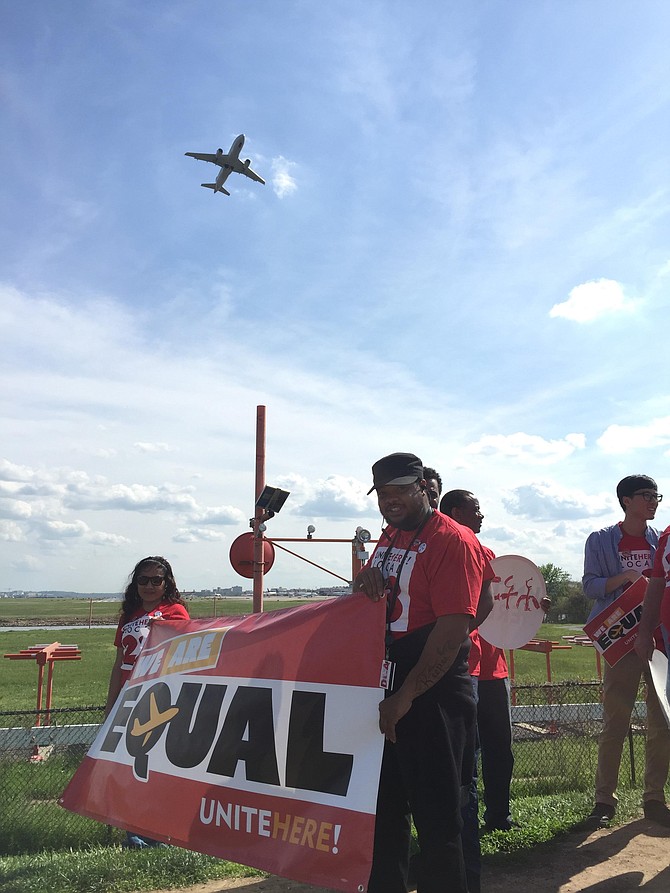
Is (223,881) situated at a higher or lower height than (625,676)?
lower

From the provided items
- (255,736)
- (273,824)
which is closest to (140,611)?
(255,736)

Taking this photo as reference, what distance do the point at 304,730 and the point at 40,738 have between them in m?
5.87

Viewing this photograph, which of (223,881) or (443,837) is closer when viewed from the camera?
(443,837)

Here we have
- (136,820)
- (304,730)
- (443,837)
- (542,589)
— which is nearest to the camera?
(443,837)

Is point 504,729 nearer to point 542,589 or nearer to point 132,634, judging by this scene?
point 542,589

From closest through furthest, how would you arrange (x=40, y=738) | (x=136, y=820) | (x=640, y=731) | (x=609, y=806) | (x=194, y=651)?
(x=136, y=820), (x=194, y=651), (x=609, y=806), (x=40, y=738), (x=640, y=731)

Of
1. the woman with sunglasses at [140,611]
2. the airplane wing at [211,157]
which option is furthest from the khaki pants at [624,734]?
the airplane wing at [211,157]

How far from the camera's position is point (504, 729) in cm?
520

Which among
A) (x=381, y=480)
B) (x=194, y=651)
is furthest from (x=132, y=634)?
(x=381, y=480)

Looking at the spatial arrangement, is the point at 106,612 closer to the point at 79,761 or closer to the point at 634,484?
the point at 79,761

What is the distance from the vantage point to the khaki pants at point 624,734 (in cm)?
521

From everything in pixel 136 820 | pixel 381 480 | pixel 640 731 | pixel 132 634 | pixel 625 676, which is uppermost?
pixel 381 480

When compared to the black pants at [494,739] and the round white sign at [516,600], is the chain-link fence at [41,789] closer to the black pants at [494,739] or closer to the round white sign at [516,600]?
the black pants at [494,739]

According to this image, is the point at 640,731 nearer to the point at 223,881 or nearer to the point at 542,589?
the point at 542,589
